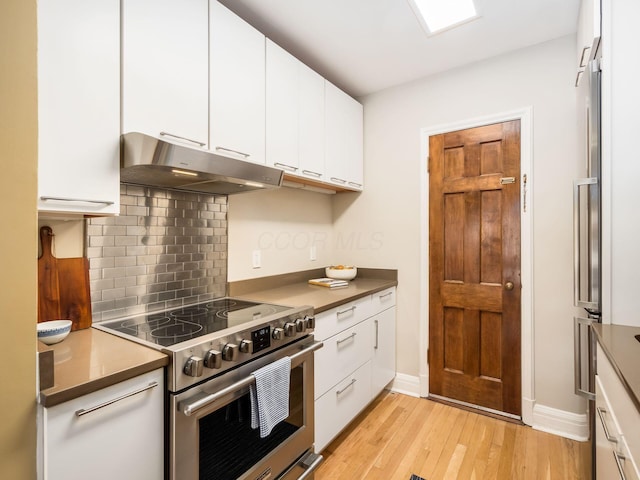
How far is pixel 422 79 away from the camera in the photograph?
8.75 ft

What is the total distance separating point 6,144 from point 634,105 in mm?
2152

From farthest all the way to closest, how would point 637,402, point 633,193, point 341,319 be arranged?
point 341,319, point 633,193, point 637,402

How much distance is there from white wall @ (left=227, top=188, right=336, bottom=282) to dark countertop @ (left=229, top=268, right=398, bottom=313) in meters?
0.06

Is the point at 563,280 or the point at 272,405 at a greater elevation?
the point at 563,280

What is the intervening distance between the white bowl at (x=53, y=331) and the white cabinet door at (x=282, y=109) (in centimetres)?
121

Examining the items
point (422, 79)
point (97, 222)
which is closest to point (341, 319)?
point (97, 222)

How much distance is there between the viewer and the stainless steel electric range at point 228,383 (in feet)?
3.63

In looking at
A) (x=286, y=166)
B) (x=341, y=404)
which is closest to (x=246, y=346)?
(x=341, y=404)

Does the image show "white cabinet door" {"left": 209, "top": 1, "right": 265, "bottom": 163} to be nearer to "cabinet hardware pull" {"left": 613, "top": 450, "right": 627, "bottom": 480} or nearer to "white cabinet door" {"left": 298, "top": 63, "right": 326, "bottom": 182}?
"white cabinet door" {"left": 298, "top": 63, "right": 326, "bottom": 182}

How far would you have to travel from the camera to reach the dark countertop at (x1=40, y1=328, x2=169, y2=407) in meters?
0.88

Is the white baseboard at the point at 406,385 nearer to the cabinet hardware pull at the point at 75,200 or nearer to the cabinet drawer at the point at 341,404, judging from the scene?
the cabinet drawer at the point at 341,404

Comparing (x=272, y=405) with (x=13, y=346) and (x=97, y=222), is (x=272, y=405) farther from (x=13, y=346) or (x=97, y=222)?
(x=97, y=222)

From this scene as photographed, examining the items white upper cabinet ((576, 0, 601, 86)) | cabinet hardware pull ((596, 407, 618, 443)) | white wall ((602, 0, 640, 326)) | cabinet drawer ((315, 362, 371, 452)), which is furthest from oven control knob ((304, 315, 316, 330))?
white upper cabinet ((576, 0, 601, 86))

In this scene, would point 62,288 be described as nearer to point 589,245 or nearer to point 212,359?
point 212,359
